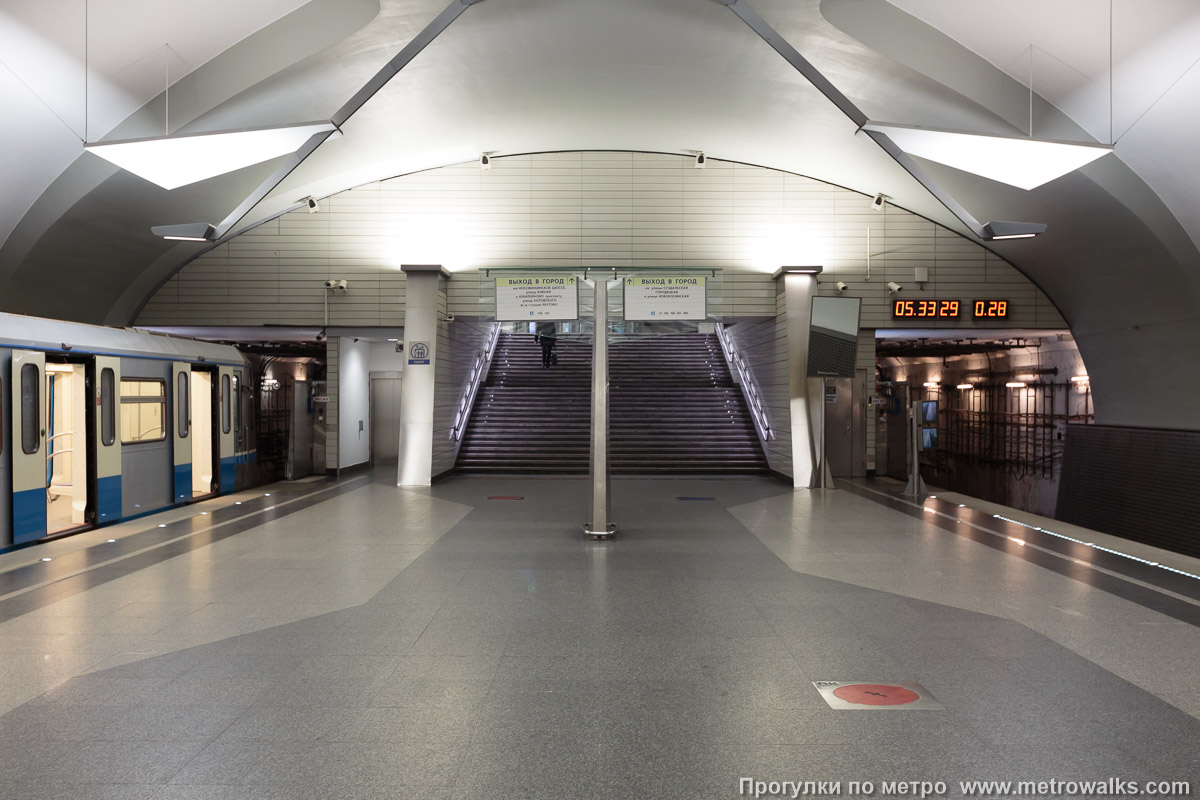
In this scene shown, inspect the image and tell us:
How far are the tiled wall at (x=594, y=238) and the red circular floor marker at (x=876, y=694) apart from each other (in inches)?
460

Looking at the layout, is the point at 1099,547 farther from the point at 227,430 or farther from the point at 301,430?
the point at 301,430

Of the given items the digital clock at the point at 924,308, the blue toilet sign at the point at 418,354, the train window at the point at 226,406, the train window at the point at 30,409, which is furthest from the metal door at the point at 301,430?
the digital clock at the point at 924,308

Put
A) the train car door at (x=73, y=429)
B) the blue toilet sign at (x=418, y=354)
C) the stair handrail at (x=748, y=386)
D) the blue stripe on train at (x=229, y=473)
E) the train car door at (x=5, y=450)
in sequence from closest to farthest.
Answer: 1. the train car door at (x=5, y=450)
2. the train car door at (x=73, y=429)
3. the blue stripe on train at (x=229, y=473)
4. the blue toilet sign at (x=418, y=354)
5. the stair handrail at (x=748, y=386)

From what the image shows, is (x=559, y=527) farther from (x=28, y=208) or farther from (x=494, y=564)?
(x=28, y=208)

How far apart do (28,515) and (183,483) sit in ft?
9.65

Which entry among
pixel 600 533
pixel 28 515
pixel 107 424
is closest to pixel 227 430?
pixel 107 424

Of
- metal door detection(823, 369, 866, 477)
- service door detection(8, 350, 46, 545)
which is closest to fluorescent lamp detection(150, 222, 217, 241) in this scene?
service door detection(8, 350, 46, 545)

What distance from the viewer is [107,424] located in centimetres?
900

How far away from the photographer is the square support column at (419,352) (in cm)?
1365

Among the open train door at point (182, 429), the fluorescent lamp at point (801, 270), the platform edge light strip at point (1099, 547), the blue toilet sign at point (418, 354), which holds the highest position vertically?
the fluorescent lamp at point (801, 270)

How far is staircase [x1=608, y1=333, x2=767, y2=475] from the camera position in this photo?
15.2 metres

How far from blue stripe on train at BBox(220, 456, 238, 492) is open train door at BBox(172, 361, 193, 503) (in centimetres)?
90

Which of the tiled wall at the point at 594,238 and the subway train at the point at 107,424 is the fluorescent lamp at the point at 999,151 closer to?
the tiled wall at the point at 594,238

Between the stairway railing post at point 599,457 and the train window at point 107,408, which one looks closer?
the stairway railing post at point 599,457
